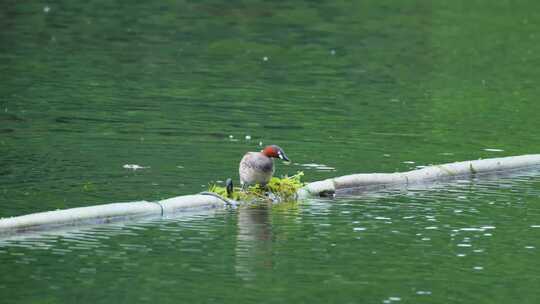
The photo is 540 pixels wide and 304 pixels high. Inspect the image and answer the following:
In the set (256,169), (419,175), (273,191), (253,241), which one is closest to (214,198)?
(256,169)

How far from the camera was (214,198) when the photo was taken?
16.4m

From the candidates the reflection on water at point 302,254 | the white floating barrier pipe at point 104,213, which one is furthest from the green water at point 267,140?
the white floating barrier pipe at point 104,213

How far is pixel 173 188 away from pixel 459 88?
11.9m

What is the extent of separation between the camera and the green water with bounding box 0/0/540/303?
1351 centimetres

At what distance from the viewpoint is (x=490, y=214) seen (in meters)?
16.8

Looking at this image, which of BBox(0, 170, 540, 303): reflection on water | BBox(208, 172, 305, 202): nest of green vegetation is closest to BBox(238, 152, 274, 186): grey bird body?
BBox(208, 172, 305, 202): nest of green vegetation

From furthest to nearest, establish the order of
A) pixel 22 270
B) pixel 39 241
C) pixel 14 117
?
pixel 14 117
pixel 39 241
pixel 22 270

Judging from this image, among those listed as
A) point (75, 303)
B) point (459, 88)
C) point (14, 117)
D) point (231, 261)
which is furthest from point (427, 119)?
point (75, 303)

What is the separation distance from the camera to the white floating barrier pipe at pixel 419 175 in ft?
57.1

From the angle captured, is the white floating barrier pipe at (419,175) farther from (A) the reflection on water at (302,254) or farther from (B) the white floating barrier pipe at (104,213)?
(B) the white floating barrier pipe at (104,213)

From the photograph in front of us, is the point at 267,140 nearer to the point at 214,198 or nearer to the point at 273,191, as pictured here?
the point at 273,191

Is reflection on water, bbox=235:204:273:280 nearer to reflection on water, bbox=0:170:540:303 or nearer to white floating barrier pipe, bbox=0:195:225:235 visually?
reflection on water, bbox=0:170:540:303

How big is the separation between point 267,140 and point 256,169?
4.66m

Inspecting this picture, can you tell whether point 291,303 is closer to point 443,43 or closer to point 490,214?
point 490,214
